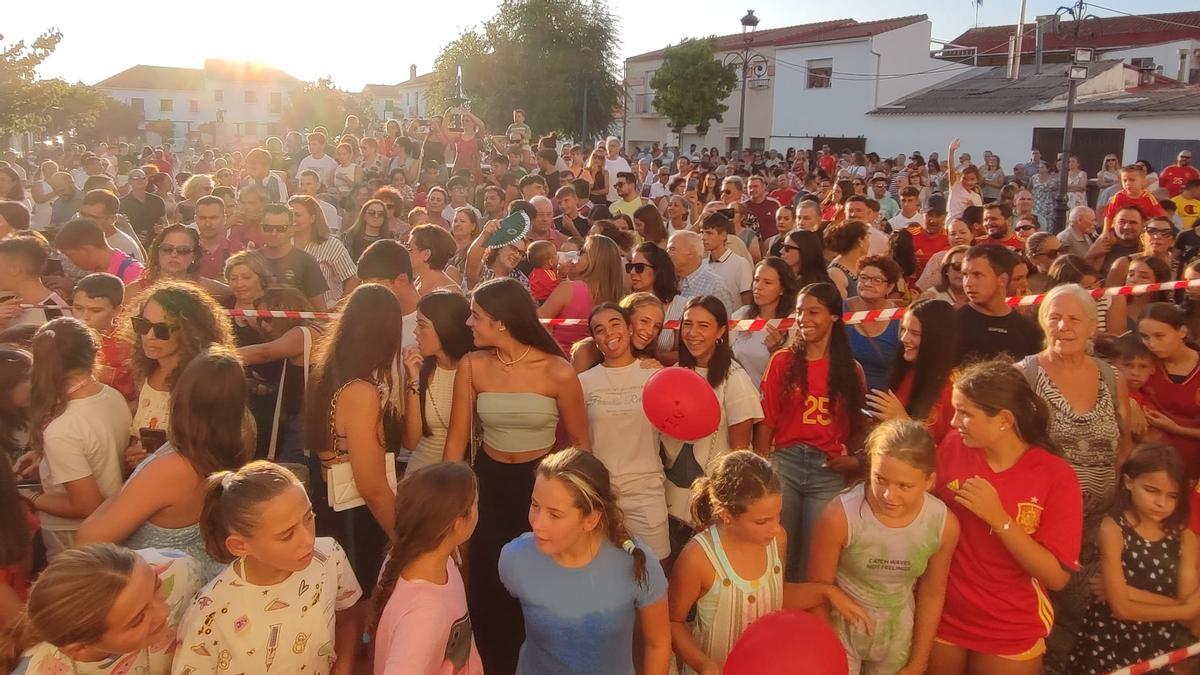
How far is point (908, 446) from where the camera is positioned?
9.45 feet

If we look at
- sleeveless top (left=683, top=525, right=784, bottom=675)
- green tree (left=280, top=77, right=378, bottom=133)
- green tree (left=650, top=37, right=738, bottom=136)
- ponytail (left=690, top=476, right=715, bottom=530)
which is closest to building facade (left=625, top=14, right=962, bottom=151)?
green tree (left=650, top=37, right=738, bottom=136)

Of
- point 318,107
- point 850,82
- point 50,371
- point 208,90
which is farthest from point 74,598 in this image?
point 208,90

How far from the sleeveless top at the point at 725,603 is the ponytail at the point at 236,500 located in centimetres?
137

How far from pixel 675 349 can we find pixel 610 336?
1.09 m

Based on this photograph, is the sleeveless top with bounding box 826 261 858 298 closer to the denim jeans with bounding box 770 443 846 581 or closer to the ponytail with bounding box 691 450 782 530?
the denim jeans with bounding box 770 443 846 581

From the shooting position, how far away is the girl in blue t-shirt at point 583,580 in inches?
107

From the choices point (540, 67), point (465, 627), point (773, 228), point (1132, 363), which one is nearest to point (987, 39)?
point (540, 67)

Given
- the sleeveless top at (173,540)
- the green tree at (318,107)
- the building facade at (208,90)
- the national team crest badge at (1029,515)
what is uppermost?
the building facade at (208,90)

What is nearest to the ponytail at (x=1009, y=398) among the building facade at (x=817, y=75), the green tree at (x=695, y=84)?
the building facade at (x=817, y=75)

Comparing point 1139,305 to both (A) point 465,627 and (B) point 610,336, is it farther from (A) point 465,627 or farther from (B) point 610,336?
(A) point 465,627

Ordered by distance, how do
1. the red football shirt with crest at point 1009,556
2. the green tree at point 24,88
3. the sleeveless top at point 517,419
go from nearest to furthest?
the red football shirt with crest at point 1009,556 → the sleeveless top at point 517,419 → the green tree at point 24,88

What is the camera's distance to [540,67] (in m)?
39.5

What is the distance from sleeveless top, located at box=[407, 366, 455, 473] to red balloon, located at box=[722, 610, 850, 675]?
1835mm

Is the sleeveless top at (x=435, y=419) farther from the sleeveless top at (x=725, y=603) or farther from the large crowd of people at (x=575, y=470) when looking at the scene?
the sleeveless top at (x=725, y=603)
